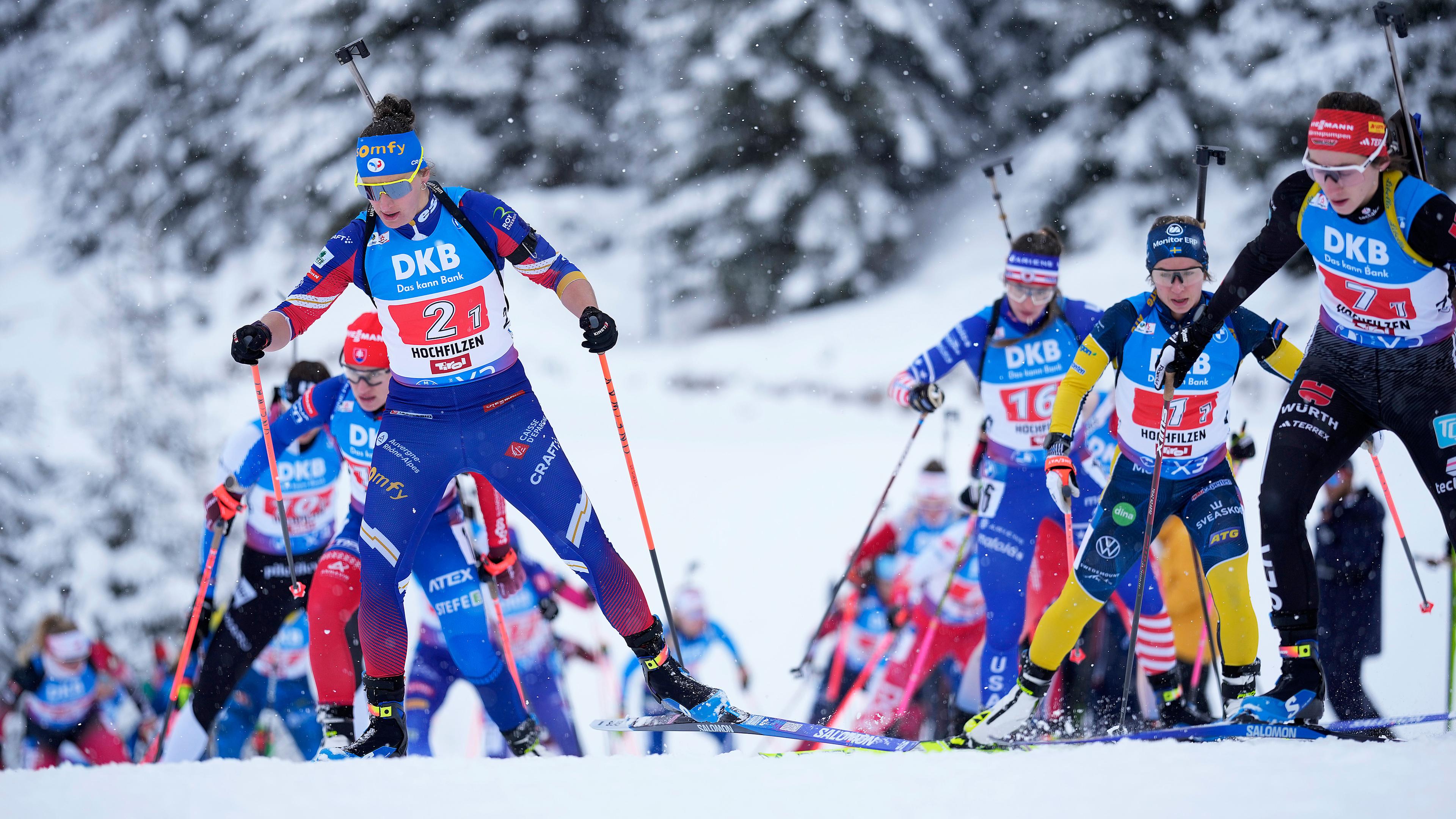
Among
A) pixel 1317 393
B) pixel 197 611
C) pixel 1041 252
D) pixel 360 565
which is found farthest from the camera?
pixel 197 611

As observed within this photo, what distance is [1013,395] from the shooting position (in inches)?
230

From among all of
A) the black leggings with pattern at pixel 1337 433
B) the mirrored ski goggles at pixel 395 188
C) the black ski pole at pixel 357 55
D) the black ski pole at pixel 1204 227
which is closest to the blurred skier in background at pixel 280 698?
the black ski pole at pixel 357 55

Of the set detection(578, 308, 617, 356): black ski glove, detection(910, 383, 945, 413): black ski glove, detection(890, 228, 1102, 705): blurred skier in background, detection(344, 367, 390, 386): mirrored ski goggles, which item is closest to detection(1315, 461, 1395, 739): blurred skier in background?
detection(890, 228, 1102, 705): blurred skier in background

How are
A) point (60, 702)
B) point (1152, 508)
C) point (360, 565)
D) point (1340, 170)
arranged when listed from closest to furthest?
1. point (1340, 170)
2. point (1152, 508)
3. point (360, 565)
4. point (60, 702)

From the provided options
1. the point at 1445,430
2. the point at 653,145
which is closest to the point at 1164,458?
the point at 1445,430

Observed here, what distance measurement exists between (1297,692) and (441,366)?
338 centimetres

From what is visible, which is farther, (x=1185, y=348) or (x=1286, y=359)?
(x=1286, y=359)

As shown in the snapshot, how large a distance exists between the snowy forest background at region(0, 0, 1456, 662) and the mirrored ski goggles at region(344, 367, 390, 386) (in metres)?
9.19

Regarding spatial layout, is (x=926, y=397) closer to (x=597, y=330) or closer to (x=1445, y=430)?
(x=597, y=330)

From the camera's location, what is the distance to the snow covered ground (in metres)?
3.62

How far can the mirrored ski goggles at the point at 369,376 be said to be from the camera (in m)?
5.27

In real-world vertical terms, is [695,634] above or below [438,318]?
below

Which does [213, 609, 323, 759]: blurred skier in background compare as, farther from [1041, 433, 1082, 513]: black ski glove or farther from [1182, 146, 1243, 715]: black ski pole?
[1182, 146, 1243, 715]: black ski pole

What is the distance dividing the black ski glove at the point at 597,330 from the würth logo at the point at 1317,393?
2.58m
